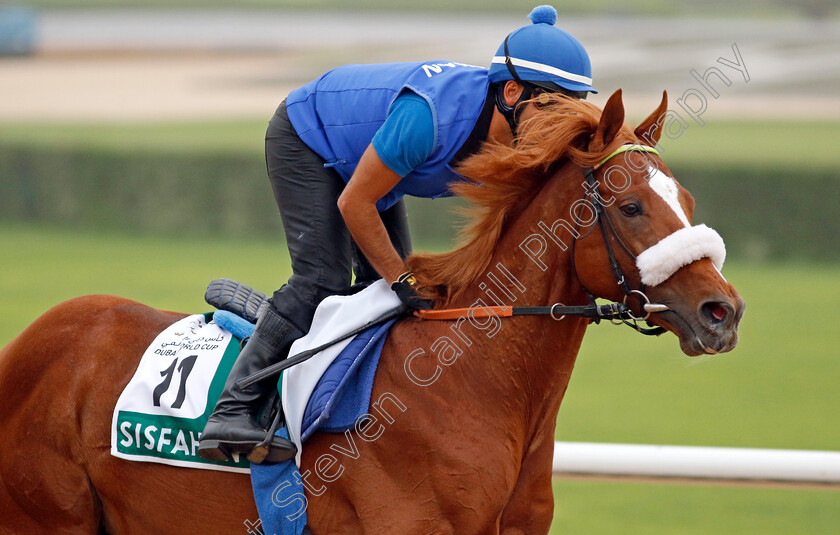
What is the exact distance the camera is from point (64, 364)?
10.3 ft

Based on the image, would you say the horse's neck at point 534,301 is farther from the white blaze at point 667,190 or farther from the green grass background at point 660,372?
the green grass background at point 660,372

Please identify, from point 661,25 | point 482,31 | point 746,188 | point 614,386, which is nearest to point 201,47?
point 482,31

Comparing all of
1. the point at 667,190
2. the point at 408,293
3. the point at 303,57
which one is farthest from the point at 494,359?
the point at 303,57

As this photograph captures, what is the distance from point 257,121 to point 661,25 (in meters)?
9.10

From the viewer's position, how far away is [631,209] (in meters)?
2.54

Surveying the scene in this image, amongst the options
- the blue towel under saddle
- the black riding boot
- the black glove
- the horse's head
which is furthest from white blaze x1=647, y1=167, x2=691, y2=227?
the black riding boot

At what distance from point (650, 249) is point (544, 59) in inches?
26.8

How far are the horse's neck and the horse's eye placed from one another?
190mm

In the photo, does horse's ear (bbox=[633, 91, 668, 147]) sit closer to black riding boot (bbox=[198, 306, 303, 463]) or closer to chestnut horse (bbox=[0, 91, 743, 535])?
chestnut horse (bbox=[0, 91, 743, 535])

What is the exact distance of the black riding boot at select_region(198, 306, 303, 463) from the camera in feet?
9.09

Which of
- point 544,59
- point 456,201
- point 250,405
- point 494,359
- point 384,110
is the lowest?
point 456,201

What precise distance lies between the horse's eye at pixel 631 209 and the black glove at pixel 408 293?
0.66 metres

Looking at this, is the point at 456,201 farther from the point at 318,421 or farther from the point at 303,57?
the point at 318,421

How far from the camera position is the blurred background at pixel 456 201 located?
7051mm
